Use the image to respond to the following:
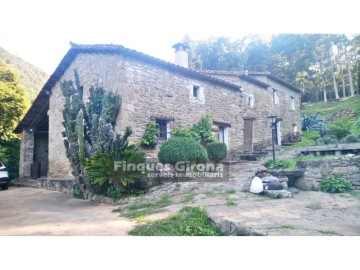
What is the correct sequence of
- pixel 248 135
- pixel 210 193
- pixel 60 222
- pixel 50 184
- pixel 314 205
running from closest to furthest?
pixel 60 222, pixel 314 205, pixel 210 193, pixel 50 184, pixel 248 135

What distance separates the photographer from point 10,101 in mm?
7578

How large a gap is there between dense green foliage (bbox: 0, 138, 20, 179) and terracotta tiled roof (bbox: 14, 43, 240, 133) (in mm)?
585

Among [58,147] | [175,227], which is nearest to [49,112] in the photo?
[58,147]

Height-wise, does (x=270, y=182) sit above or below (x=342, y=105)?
below

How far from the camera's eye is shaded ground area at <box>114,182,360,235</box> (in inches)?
115

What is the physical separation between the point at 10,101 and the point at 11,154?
382 cm

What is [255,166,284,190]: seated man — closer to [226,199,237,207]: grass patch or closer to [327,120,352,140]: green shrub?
[226,199,237,207]: grass patch

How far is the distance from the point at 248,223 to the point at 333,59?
4471 mm

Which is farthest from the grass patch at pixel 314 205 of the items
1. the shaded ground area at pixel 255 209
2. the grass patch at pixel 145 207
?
the grass patch at pixel 145 207

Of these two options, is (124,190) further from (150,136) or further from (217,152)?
(217,152)

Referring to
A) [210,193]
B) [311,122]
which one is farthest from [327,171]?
[311,122]

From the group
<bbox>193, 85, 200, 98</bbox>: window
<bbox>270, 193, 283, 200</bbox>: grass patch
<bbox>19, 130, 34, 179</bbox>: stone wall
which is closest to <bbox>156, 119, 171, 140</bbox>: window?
<bbox>193, 85, 200, 98</bbox>: window

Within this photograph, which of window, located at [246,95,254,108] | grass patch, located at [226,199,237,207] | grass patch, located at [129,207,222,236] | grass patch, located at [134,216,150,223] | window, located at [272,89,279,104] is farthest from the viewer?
window, located at [272,89,279,104]
